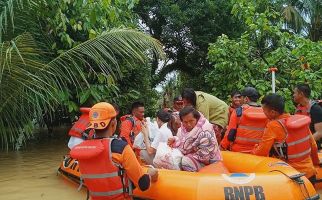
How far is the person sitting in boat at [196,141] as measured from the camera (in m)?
4.62

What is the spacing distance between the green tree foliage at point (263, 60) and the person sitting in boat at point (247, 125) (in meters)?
3.62

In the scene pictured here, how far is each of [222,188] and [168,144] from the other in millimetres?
1199

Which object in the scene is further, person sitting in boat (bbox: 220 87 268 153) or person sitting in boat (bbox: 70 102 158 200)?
person sitting in boat (bbox: 220 87 268 153)

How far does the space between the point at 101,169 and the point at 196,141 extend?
Answer: 1.45m

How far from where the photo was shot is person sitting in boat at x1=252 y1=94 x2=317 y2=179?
15.6ft

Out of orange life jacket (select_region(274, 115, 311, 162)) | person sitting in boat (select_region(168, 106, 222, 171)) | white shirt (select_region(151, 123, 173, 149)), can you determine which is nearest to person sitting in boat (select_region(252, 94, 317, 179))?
orange life jacket (select_region(274, 115, 311, 162))

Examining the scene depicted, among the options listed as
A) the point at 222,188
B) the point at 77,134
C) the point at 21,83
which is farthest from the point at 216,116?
the point at 21,83

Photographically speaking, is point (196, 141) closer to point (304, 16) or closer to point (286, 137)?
point (286, 137)

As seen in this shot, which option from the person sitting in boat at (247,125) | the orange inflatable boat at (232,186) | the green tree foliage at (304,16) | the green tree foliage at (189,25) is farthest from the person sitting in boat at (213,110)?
the green tree foliage at (304,16)

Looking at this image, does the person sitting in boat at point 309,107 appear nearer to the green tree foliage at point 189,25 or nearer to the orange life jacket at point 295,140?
the orange life jacket at point 295,140

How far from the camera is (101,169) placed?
3520mm

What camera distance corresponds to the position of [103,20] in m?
8.56

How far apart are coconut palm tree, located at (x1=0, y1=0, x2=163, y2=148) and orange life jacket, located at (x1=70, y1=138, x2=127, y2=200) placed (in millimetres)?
3292

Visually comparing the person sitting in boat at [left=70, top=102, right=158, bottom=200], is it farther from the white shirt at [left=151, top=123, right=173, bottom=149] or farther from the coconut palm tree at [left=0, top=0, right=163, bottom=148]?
the coconut palm tree at [left=0, top=0, right=163, bottom=148]
